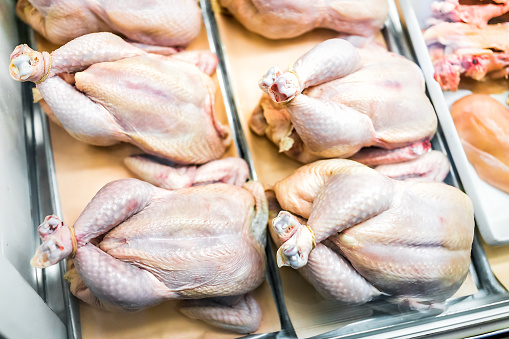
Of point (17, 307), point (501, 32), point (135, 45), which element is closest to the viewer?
point (17, 307)

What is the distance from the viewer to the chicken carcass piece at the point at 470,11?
1700 mm

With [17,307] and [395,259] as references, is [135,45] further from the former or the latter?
[395,259]

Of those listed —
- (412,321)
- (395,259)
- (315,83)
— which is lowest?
(412,321)

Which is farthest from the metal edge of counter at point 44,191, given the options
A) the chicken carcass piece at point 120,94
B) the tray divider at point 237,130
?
the tray divider at point 237,130

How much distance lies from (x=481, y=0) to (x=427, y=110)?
1.77 ft

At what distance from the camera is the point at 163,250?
1277mm

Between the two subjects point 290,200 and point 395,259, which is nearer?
point 395,259

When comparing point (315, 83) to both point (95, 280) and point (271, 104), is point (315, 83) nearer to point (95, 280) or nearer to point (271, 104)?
point (271, 104)

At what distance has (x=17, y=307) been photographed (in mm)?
1082

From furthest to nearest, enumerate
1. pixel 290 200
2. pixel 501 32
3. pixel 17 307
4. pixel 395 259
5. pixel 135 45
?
pixel 501 32 < pixel 135 45 < pixel 290 200 < pixel 395 259 < pixel 17 307

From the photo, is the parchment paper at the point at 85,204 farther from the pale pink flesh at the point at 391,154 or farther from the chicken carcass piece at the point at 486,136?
the chicken carcass piece at the point at 486,136

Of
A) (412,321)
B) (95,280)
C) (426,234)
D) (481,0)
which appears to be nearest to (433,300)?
(412,321)

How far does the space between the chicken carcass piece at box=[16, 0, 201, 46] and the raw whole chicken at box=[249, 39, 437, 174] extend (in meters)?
0.42

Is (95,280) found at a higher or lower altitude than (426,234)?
higher
